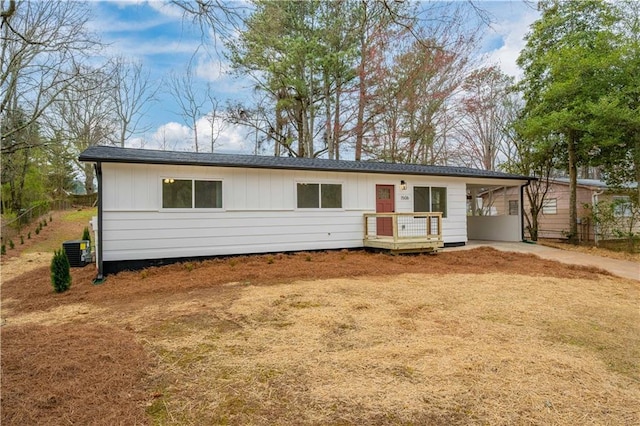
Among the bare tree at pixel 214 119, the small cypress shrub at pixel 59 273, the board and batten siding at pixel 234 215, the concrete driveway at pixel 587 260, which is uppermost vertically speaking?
the bare tree at pixel 214 119

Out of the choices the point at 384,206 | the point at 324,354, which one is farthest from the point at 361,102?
the point at 324,354

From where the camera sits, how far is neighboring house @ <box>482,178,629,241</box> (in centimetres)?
1360

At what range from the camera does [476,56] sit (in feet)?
49.0

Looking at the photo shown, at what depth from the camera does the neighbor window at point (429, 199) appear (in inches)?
421

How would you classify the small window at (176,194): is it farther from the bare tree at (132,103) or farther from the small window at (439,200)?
the bare tree at (132,103)

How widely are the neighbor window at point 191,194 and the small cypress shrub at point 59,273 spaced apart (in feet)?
7.25

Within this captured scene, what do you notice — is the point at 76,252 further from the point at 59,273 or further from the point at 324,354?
the point at 324,354

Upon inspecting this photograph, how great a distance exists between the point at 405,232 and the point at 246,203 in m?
4.36

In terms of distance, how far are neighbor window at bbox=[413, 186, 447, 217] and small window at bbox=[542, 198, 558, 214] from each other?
7576mm

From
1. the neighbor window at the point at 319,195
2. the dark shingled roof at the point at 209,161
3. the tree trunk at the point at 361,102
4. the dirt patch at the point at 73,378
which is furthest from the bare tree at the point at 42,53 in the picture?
the tree trunk at the point at 361,102

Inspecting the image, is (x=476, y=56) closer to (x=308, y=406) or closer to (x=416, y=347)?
(x=416, y=347)

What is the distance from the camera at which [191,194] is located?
8.02 meters

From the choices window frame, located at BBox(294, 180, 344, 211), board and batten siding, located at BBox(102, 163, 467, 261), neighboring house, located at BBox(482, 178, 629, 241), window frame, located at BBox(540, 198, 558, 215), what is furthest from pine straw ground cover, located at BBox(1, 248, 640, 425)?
window frame, located at BBox(540, 198, 558, 215)

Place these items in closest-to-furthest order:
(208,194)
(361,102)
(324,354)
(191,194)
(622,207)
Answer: (324,354)
(191,194)
(208,194)
(622,207)
(361,102)
